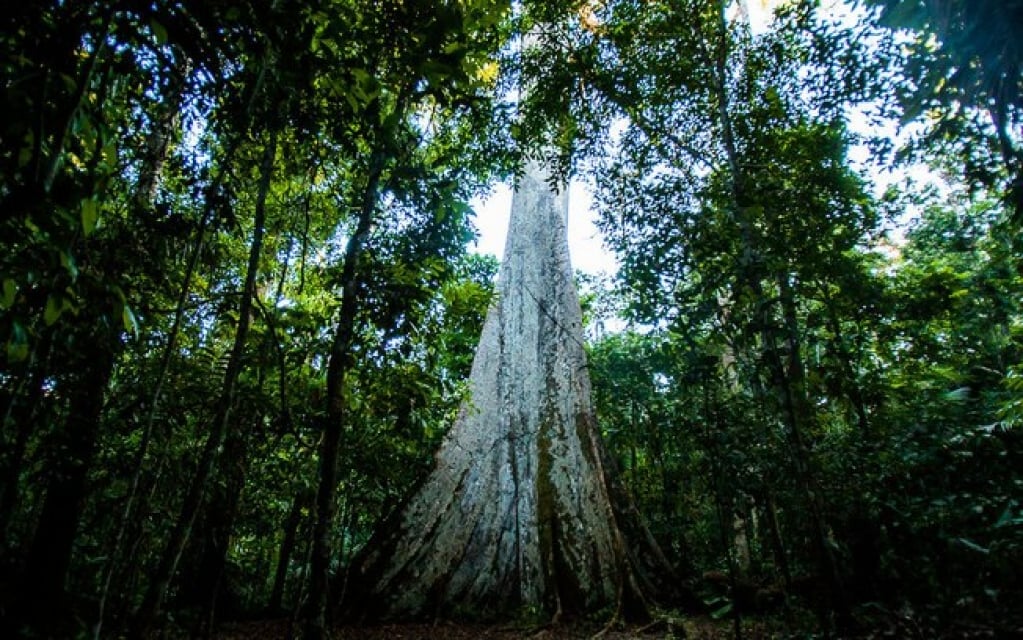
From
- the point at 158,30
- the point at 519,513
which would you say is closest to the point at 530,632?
the point at 519,513

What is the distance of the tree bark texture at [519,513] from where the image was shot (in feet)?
→ 16.3

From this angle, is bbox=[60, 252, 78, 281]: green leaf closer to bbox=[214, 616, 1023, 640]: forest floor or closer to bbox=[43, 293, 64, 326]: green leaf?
bbox=[43, 293, 64, 326]: green leaf

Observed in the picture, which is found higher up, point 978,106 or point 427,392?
point 978,106

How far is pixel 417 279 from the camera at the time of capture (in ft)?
10.8

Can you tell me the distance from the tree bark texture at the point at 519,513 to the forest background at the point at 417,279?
2.36 feet

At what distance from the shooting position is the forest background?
1829 millimetres

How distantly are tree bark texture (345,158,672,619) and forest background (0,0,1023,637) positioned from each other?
0.72 metres

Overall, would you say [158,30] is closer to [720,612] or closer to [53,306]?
[53,306]

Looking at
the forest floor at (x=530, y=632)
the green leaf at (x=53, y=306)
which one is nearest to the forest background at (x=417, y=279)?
the green leaf at (x=53, y=306)

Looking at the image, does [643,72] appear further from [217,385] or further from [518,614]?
[518,614]

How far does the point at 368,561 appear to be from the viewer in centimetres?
513

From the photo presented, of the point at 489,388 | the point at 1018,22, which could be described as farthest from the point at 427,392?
the point at 1018,22

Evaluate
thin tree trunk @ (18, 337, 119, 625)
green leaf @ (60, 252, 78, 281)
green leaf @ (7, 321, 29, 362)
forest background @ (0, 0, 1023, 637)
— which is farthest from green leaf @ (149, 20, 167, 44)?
thin tree trunk @ (18, 337, 119, 625)

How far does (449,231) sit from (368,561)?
3.54 metres
